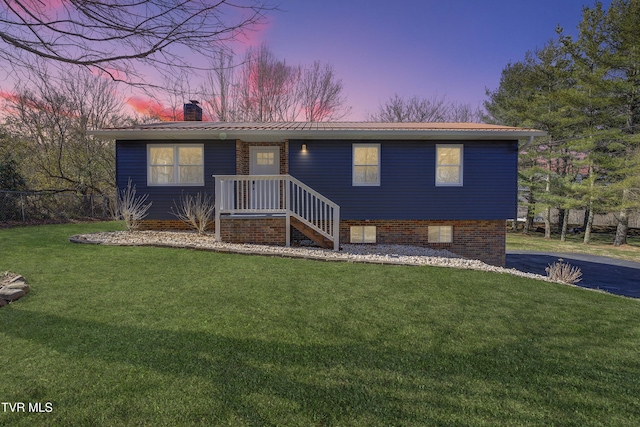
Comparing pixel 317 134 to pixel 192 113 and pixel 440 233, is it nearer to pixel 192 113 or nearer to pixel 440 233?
pixel 440 233

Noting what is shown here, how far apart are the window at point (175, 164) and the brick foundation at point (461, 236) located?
472 centimetres

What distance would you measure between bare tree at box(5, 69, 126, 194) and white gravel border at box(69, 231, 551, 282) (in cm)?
1045

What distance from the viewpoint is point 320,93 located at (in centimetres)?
2036

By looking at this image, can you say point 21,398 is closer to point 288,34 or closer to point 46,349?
point 46,349

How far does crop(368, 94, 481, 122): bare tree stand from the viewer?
24812 millimetres

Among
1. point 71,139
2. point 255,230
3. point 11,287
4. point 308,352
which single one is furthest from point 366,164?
point 71,139

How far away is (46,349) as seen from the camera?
2422 millimetres

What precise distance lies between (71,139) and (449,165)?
20.3 metres

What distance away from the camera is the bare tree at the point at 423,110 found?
24.8m

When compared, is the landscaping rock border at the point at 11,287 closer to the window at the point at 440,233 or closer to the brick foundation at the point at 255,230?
the brick foundation at the point at 255,230

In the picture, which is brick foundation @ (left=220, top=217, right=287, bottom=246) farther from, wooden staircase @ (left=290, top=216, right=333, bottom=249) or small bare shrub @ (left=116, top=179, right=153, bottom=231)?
small bare shrub @ (left=116, top=179, right=153, bottom=231)

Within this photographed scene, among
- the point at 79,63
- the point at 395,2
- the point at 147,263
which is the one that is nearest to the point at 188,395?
the point at 79,63

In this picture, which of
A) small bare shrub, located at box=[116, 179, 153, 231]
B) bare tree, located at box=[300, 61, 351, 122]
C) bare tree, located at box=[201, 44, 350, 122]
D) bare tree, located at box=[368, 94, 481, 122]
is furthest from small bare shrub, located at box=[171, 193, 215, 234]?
Answer: bare tree, located at box=[368, 94, 481, 122]

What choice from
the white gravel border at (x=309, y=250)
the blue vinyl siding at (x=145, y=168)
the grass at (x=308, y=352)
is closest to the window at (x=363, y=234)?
the white gravel border at (x=309, y=250)
